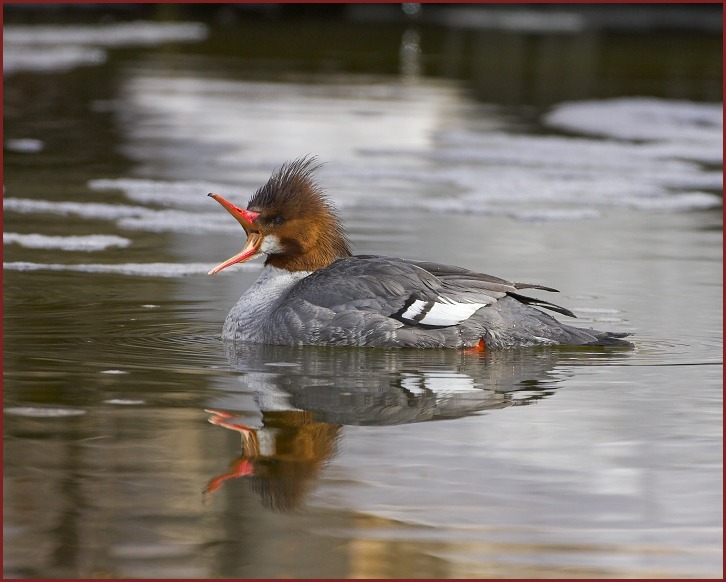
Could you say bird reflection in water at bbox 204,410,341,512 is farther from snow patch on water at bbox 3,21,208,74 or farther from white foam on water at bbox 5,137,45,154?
snow patch on water at bbox 3,21,208,74

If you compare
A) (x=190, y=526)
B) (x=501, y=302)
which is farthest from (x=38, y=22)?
(x=190, y=526)

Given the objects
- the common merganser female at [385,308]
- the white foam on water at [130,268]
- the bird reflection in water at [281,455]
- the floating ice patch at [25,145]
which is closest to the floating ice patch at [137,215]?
the white foam on water at [130,268]

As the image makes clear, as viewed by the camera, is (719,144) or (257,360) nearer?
(257,360)

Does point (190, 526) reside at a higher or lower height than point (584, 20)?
lower

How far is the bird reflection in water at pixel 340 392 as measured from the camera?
5.43m

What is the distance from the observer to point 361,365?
24.0 feet

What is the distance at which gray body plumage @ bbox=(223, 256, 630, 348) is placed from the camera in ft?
25.1

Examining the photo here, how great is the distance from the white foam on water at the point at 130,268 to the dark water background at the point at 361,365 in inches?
1.2

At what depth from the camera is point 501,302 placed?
7840mm

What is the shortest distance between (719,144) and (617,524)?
43.5 ft

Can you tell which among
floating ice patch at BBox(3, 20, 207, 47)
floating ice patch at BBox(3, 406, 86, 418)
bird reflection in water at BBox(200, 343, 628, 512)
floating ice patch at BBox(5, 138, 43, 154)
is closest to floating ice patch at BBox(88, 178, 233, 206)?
floating ice patch at BBox(5, 138, 43, 154)

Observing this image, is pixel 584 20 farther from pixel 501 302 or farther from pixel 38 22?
pixel 501 302

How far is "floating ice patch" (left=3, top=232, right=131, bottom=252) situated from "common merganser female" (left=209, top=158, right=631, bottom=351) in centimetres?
281

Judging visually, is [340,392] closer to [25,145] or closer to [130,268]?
[130,268]
